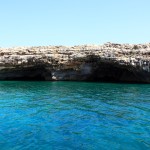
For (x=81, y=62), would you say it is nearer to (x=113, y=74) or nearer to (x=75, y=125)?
(x=113, y=74)

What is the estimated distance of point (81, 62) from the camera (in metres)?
54.4

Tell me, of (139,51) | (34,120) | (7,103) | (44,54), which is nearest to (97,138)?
(34,120)

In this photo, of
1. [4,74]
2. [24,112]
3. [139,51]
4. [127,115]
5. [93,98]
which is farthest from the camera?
[4,74]

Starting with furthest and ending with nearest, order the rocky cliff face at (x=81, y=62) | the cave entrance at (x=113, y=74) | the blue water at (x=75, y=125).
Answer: the cave entrance at (x=113, y=74)
the rocky cliff face at (x=81, y=62)
the blue water at (x=75, y=125)

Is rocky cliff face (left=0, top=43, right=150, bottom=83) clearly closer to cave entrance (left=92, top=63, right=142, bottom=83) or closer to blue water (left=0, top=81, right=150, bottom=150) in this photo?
cave entrance (left=92, top=63, right=142, bottom=83)

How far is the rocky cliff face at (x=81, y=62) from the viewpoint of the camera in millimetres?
50656

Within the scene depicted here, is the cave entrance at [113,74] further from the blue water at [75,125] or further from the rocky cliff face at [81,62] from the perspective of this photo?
the blue water at [75,125]

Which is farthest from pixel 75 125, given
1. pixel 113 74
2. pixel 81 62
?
pixel 113 74

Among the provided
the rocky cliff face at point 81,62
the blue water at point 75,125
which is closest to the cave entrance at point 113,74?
the rocky cliff face at point 81,62

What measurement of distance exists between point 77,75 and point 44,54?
852 centimetres

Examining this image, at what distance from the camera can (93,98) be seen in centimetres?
3198

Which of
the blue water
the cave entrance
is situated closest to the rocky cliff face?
the cave entrance

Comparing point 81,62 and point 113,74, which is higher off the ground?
point 81,62

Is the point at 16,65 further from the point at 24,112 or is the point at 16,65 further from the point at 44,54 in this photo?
the point at 24,112
